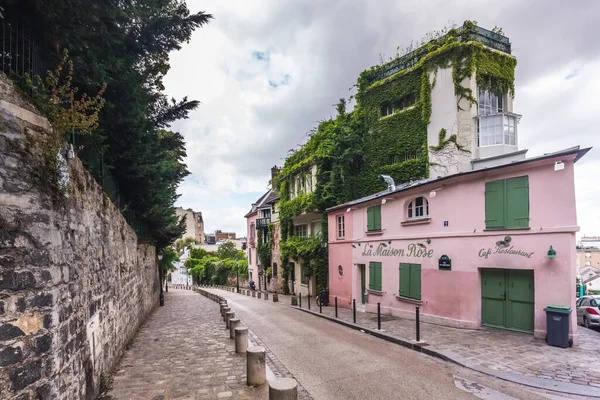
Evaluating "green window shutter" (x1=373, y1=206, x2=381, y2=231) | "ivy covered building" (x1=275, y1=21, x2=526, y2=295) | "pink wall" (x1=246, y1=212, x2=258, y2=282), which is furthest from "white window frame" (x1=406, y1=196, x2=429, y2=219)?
"pink wall" (x1=246, y1=212, x2=258, y2=282)

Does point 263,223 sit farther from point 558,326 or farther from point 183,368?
point 558,326

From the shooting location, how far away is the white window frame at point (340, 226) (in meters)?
18.7

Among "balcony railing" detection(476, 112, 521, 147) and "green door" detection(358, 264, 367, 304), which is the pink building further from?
"balcony railing" detection(476, 112, 521, 147)

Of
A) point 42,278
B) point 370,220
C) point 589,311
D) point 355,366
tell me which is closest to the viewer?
point 42,278

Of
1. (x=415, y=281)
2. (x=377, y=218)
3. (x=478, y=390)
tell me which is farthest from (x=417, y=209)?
(x=478, y=390)

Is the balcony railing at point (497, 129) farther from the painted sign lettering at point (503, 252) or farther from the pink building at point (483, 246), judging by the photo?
the painted sign lettering at point (503, 252)

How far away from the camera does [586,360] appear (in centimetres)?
757

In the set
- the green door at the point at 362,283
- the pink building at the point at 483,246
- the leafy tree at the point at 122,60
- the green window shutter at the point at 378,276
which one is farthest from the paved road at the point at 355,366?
the leafy tree at the point at 122,60

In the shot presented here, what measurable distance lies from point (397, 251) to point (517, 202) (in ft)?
17.1

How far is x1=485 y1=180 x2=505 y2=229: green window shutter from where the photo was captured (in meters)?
10.2

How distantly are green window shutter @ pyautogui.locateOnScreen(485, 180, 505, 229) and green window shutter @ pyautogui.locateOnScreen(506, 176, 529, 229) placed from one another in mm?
169

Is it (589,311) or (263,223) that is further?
(263,223)

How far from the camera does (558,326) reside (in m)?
8.58

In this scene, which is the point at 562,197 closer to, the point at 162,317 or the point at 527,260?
the point at 527,260
